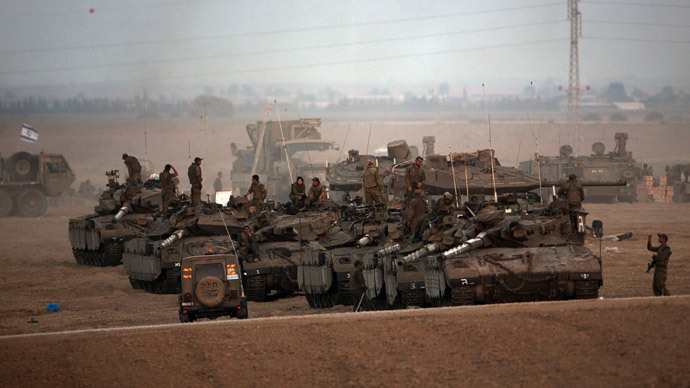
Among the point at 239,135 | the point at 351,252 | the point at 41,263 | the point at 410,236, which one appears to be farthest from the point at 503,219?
the point at 239,135

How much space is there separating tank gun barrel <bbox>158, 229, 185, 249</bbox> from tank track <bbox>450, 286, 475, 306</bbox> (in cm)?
939

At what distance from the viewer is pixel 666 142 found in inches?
3206

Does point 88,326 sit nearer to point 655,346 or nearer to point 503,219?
point 503,219

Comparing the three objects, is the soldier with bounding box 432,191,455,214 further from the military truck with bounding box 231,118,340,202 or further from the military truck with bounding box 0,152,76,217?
the military truck with bounding box 0,152,76,217

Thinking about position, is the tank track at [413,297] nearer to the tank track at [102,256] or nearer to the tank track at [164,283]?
the tank track at [164,283]

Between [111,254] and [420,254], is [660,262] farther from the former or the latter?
[111,254]

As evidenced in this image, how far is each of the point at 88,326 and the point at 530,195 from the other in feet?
28.7

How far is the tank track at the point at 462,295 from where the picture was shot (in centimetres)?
1683

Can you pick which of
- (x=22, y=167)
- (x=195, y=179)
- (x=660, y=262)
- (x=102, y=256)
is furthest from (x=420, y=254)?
(x=22, y=167)

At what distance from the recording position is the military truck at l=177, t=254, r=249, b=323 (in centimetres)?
1731

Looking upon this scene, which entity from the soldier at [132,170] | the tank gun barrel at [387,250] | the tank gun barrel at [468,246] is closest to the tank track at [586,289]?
the tank gun barrel at [468,246]

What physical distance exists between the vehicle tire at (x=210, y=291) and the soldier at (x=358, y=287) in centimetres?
313

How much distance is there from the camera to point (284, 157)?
51.9 metres

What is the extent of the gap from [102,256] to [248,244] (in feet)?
32.9
